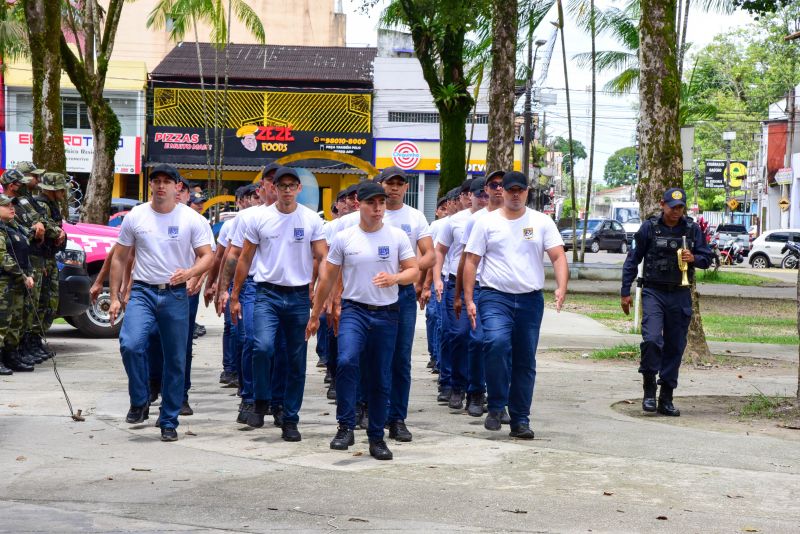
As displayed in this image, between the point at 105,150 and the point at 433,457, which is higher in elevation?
the point at 105,150

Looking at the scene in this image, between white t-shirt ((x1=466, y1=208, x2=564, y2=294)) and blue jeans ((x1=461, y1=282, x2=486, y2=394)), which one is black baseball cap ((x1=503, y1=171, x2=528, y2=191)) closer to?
white t-shirt ((x1=466, y1=208, x2=564, y2=294))

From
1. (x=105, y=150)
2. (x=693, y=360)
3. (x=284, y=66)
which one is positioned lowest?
(x=693, y=360)

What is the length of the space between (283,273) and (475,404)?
232cm

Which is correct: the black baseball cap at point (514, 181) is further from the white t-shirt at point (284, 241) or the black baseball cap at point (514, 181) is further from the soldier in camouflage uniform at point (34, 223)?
the soldier in camouflage uniform at point (34, 223)

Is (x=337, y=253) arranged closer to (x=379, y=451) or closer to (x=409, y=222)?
(x=379, y=451)

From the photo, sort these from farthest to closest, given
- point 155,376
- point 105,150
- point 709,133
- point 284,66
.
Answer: point 709,133 < point 284,66 < point 105,150 < point 155,376

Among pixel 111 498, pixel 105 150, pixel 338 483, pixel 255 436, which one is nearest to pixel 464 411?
pixel 255 436

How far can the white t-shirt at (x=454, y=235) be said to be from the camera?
36.2 ft

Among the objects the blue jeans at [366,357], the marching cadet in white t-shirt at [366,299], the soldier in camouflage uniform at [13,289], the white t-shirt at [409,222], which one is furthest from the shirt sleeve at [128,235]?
the soldier in camouflage uniform at [13,289]

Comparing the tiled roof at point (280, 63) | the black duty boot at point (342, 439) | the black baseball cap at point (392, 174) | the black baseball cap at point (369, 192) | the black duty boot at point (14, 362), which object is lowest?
the black duty boot at point (14, 362)

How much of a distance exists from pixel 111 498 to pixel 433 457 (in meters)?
2.34

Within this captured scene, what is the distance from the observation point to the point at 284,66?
53.4 m

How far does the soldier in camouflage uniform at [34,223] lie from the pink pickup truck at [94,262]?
1.65 metres

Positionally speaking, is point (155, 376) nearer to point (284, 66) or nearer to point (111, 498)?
point (111, 498)
